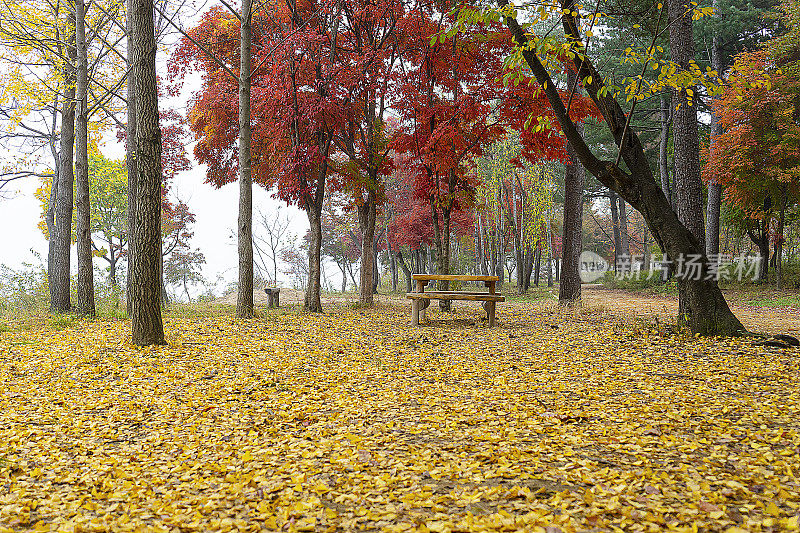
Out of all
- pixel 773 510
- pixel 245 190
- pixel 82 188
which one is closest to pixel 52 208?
pixel 82 188

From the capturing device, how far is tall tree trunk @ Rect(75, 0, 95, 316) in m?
8.85

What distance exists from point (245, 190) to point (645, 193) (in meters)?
6.67

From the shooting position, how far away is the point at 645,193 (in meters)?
5.92

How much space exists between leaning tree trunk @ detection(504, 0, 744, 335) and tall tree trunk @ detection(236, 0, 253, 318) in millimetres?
5222

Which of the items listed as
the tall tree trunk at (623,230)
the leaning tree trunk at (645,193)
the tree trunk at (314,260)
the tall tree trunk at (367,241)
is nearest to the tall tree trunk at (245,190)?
the tree trunk at (314,260)

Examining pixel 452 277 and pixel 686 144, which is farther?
pixel 452 277

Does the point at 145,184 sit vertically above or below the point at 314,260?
above

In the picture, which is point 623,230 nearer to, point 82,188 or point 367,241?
point 367,241

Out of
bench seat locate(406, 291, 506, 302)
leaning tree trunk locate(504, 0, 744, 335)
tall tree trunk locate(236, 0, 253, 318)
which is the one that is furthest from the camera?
tall tree trunk locate(236, 0, 253, 318)

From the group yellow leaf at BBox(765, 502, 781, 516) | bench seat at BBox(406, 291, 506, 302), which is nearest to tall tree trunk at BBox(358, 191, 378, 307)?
bench seat at BBox(406, 291, 506, 302)

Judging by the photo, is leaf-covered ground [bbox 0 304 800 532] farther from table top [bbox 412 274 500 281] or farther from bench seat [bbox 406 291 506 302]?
table top [bbox 412 274 500 281]

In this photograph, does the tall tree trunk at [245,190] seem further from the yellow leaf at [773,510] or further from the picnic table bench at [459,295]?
the yellow leaf at [773,510]

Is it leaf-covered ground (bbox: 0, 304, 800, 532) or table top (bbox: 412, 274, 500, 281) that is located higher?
table top (bbox: 412, 274, 500, 281)

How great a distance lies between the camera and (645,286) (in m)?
18.9
